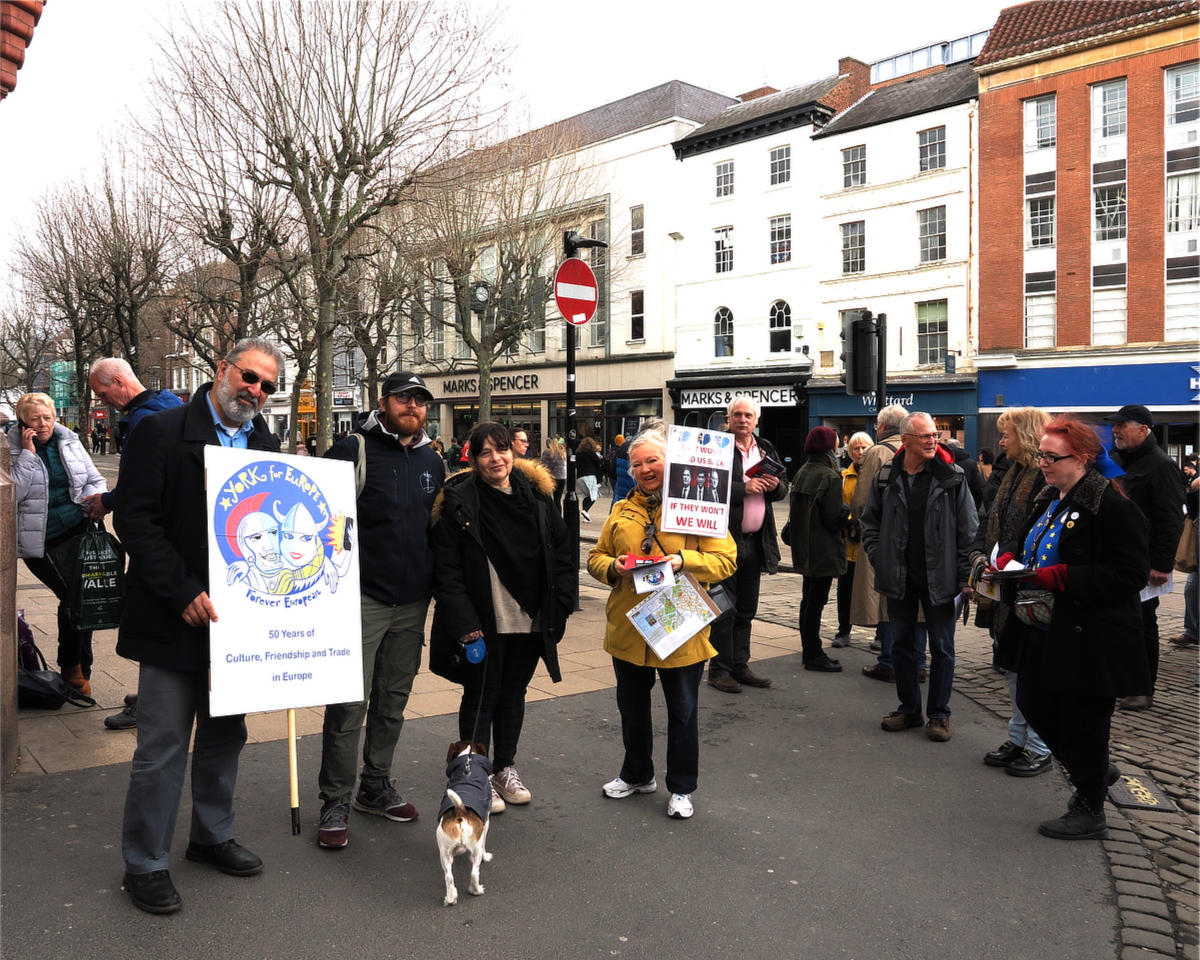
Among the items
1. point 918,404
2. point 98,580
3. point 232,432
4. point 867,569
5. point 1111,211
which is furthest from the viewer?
point 918,404

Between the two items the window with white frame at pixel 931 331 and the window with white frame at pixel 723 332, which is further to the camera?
the window with white frame at pixel 723 332

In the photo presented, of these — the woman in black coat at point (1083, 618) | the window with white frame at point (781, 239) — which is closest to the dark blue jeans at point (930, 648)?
the woman in black coat at point (1083, 618)

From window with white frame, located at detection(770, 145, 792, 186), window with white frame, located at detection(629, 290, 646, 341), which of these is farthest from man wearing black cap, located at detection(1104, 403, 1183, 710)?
window with white frame, located at detection(629, 290, 646, 341)

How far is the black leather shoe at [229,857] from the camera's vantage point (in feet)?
11.6

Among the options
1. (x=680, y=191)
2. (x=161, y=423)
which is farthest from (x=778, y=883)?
(x=680, y=191)

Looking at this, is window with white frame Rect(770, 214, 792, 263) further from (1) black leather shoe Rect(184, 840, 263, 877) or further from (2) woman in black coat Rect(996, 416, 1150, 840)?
(1) black leather shoe Rect(184, 840, 263, 877)

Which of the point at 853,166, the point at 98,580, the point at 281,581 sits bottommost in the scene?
the point at 98,580

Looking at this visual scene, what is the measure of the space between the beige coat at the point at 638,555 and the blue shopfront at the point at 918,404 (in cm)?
2150

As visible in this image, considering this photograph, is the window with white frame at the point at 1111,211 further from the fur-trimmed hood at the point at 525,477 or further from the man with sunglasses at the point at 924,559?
the fur-trimmed hood at the point at 525,477

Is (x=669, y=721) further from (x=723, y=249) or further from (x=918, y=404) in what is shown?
(x=723, y=249)

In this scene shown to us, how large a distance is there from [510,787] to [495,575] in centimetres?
105

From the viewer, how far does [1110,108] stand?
24750mm

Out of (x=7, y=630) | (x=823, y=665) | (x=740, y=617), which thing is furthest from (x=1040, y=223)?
(x=7, y=630)

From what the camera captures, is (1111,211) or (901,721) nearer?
(901,721)
